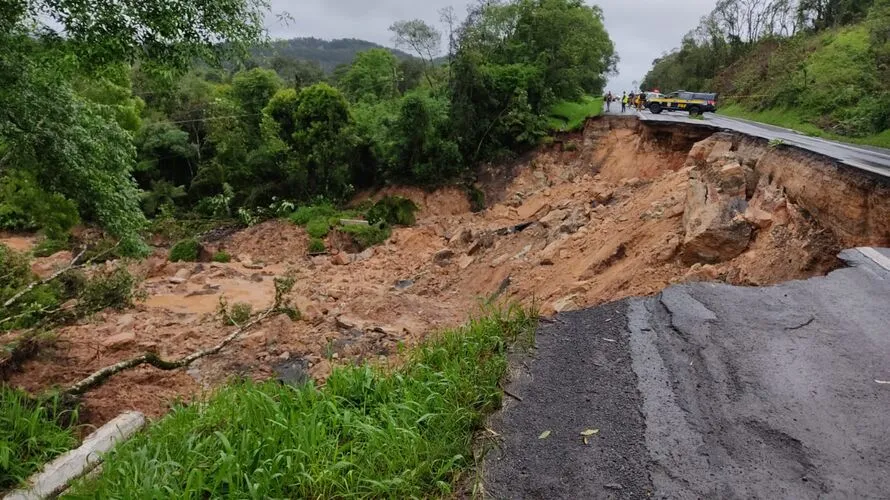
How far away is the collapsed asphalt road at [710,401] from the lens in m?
2.90

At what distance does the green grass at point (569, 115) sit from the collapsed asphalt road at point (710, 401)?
57.9 ft

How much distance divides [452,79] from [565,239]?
11.8m

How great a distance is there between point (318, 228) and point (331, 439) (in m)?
16.4

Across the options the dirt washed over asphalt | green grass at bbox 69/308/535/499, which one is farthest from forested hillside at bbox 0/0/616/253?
the dirt washed over asphalt

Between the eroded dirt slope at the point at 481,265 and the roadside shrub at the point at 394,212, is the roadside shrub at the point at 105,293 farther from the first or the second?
the roadside shrub at the point at 394,212

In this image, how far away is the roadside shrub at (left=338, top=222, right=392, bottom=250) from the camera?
1836 cm

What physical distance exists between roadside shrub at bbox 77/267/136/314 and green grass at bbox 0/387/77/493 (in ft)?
8.91

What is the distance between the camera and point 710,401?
355cm

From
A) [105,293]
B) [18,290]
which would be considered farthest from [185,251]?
[105,293]

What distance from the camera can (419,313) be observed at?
1052 cm

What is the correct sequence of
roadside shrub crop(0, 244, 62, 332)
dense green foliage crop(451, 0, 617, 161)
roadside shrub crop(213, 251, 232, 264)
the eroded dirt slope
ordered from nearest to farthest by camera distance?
the eroded dirt slope < roadside shrub crop(0, 244, 62, 332) < roadside shrub crop(213, 251, 232, 264) < dense green foliage crop(451, 0, 617, 161)

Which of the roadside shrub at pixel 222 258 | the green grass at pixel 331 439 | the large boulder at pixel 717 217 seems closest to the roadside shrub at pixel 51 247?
the roadside shrub at pixel 222 258

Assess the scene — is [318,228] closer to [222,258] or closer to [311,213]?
[311,213]

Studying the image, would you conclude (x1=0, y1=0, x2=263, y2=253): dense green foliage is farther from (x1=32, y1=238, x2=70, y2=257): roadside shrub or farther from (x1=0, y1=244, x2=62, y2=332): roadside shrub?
(x1=32, y1=238, x2=70, y2=257): roadside shrub
